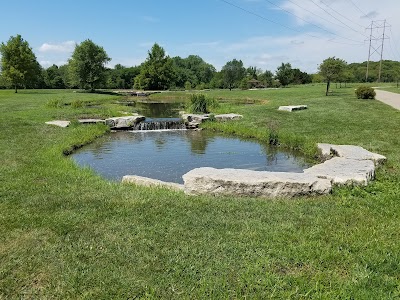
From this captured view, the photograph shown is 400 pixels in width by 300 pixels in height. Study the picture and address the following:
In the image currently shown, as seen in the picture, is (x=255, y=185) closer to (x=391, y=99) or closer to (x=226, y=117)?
(x=226, y=117)

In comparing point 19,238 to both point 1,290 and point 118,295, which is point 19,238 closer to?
point 1,290

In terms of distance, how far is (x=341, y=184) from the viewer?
24.1 ft

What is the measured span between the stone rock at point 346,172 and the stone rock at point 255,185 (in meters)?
0.40

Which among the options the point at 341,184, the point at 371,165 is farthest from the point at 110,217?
the point at 371,165

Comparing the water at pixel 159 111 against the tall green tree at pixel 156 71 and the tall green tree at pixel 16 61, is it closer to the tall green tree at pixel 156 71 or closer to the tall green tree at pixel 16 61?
the tall green tree at pixel 16 61

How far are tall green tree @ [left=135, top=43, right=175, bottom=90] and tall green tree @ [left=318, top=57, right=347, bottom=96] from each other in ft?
141

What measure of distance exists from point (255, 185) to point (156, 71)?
222ft

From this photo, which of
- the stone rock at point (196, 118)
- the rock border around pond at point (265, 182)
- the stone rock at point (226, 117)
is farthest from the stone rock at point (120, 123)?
the rock border around pond at point (265, 182)

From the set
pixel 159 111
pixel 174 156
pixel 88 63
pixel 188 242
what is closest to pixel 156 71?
pixel 88 63

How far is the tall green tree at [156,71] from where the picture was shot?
7156 cm

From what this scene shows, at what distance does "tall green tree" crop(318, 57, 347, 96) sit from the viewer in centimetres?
3281

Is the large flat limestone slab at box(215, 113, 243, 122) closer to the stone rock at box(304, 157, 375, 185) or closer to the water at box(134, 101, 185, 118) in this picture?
the water at box(134, 101, 185, 118)

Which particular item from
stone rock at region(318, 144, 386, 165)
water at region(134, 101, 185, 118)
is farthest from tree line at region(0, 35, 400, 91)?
stone rock at region(318, 144, 386, 165)

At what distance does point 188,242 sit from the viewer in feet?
15.9
